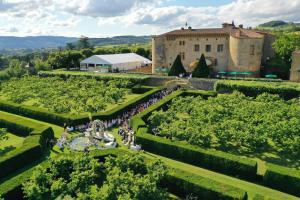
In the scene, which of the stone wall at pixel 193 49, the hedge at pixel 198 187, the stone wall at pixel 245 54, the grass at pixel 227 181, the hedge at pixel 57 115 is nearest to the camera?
the hedge at pixel 198 187

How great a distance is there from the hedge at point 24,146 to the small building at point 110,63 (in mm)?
37219

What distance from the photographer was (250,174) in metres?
17.5

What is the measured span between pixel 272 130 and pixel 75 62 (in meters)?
61.4

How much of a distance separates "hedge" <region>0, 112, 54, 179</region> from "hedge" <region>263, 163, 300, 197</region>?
51.2ft

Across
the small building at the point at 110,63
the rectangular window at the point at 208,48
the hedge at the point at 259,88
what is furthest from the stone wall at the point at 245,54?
the small building at the point at 110,63

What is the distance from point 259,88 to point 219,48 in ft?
54.1

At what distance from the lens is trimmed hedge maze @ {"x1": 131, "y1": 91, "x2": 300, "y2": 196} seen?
1617cm

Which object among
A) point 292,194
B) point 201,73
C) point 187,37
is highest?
point 187,37

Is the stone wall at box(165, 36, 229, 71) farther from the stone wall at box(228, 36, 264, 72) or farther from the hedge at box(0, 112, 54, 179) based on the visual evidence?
the hedge at box(0, 112, 54, 179)

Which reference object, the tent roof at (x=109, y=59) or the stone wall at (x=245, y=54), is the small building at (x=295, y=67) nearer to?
the stone wall at (x=245, y=54)

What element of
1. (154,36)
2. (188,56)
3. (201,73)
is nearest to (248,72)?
(201,73)

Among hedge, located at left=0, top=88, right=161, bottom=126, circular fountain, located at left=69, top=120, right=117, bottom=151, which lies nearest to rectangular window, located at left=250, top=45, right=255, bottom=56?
hedge, located at left=0, top=88, right=161, bottom=126

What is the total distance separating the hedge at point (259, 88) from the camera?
35.0 meters

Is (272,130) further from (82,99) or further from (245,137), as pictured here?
(82,99)
